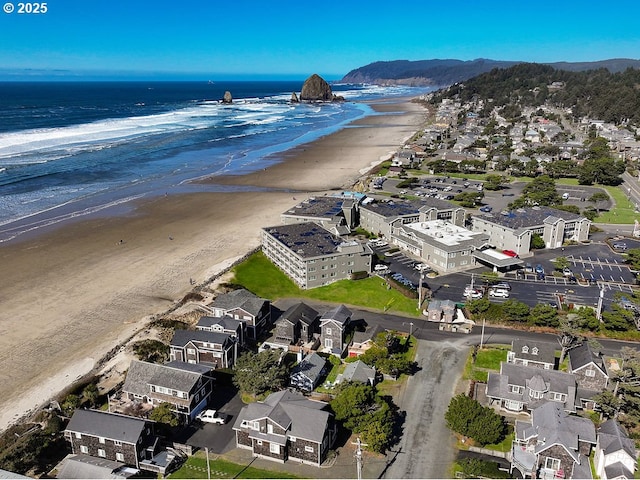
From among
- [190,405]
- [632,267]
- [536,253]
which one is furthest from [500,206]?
[190,405]

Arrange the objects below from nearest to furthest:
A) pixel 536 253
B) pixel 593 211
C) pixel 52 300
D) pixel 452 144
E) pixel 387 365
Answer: pixel 387 365
pixel 52 300
pixel 536 253
pixel 593 211
pixel 452 144

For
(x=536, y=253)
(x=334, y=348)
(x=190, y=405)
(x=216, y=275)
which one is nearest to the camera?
(x=190, y=405)

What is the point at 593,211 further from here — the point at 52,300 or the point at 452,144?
the point at 52,300

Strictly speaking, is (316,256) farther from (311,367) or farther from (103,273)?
(103,273)

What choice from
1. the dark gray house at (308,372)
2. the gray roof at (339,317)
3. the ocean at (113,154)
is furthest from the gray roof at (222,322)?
the ocean at (113,154)

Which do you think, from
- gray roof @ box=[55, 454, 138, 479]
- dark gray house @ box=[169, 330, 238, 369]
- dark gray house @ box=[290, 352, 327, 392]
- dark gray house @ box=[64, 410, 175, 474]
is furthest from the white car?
gray roof @ box=[55, 454, 138, 479]

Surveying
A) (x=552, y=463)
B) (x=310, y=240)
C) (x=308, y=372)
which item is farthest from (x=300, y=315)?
(x=552, y=463)
